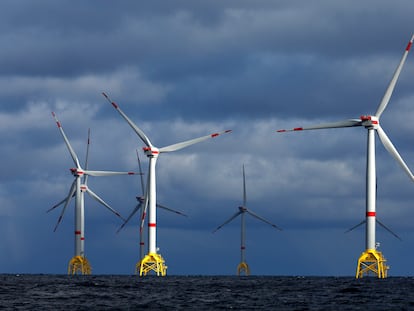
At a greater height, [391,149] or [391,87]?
[391,87]

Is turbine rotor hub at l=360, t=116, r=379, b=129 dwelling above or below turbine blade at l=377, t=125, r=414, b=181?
above

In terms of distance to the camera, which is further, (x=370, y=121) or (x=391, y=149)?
(x=370, y=121)

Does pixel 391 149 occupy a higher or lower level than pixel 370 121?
lower

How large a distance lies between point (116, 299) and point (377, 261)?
68243 millimetres

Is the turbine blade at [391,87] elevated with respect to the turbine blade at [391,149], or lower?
elevated

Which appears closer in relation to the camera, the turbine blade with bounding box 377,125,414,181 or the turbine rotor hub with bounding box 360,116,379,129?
the turbine blade with bounding box 377,125,414,181

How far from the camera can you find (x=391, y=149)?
170 m

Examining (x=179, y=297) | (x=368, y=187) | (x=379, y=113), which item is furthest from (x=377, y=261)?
(x=179, y=297)

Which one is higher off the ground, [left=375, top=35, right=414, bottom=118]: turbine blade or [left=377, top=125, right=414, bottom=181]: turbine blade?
[left=375, top=35, right=414, bottom=118]: turbine blade

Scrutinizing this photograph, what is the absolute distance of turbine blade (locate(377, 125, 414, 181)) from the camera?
16521 cm

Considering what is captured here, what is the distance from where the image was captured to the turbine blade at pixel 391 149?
165212 millimetres

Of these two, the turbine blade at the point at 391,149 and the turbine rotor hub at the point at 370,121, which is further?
the turbine rotor hub at the point at 370,121

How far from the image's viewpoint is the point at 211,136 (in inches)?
7525

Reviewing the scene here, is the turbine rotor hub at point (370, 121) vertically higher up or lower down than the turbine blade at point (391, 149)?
higher up
